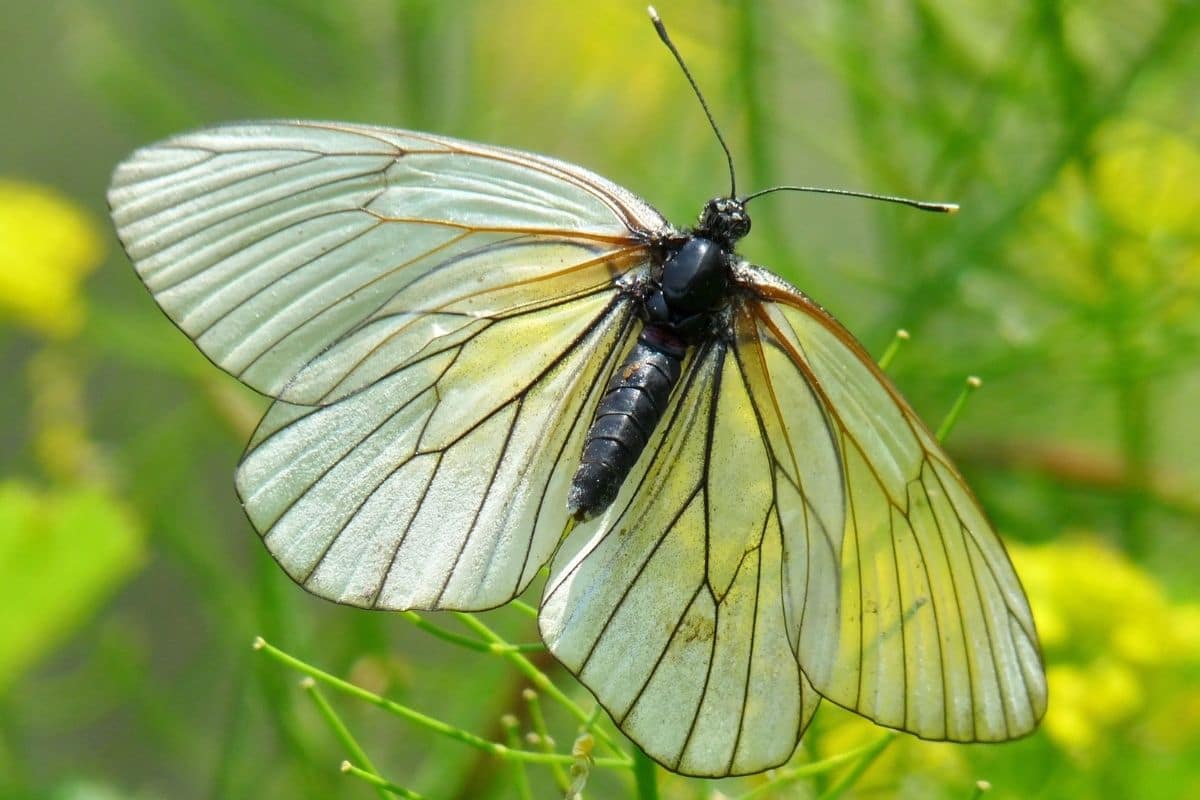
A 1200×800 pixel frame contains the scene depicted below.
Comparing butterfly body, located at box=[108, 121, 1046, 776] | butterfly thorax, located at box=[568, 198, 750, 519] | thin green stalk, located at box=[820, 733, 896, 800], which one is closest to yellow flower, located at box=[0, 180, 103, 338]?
butterfly body, located at box=[108, 121, 1046, 776]

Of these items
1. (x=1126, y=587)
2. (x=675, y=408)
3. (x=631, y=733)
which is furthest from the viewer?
(x=1126, y=587)

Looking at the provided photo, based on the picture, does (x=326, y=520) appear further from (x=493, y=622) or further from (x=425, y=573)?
(x=493, y=622)

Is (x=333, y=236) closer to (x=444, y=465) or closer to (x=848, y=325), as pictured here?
(x=444, y=465)

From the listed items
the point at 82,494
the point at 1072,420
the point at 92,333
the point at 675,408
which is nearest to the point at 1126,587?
the point at 675,408

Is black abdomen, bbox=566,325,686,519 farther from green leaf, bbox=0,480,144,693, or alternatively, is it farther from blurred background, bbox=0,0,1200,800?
green leaf, bbox=0,480,144,693

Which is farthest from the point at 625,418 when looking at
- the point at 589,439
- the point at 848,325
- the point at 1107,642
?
the point at 848,325

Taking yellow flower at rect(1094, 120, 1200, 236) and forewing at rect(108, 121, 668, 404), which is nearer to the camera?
forewing at rect(108, 121, 668, 404)
